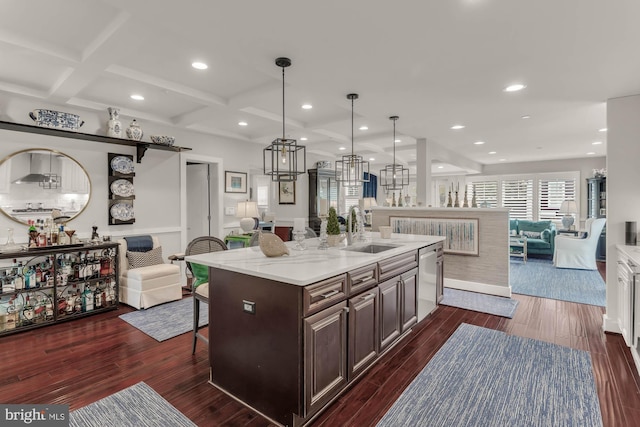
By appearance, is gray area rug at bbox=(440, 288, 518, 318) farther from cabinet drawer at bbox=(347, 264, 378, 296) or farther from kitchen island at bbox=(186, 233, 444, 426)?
cabinet drawer at bbox=(347, 264, 378, 296)

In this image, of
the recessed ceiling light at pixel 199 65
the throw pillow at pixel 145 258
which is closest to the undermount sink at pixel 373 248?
the recessed ceiling light at pixel 199 65

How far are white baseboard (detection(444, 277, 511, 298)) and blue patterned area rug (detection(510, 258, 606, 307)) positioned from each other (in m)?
0.41

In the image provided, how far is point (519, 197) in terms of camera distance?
9766 mm

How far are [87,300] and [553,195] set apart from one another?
1085 centimetres

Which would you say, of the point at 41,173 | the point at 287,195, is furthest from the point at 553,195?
the point at 41,173

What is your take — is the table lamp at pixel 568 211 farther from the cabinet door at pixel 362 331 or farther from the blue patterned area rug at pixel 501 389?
the cabinet door at pixel 362 331

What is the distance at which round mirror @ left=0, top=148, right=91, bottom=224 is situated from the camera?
12.1ft

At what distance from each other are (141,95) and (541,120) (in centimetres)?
534

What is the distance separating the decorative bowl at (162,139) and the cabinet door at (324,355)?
3.85 metres

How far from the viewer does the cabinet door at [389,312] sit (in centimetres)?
263

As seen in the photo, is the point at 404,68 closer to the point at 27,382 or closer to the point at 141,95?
the point at 141,95

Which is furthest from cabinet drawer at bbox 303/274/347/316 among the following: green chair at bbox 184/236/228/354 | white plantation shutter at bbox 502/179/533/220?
white plantation shutter at bbox 502/179/533/220

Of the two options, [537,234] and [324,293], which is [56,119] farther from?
[537,234]

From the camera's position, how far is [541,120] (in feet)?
15.2
